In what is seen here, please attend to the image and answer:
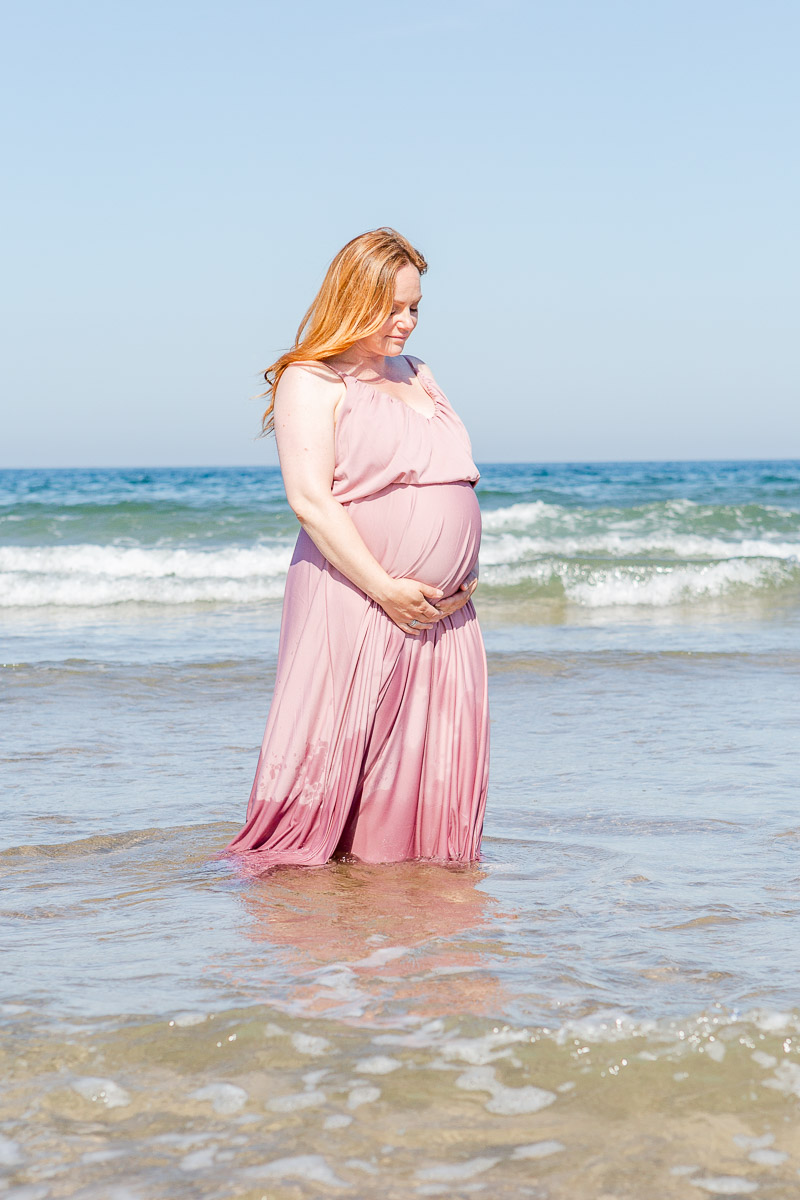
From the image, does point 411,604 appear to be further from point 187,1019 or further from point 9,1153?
point 9,1153

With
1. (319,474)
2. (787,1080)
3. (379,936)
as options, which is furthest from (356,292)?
(787,1080)

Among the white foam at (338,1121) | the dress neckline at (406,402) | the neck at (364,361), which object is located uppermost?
the neck at (364,361)

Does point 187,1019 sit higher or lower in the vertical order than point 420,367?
lower

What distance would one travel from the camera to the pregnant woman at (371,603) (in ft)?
10.2

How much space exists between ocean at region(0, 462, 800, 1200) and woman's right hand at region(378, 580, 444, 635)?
2.29 feet

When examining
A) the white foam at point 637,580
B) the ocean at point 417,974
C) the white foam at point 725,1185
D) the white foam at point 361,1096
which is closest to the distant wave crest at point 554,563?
the white foam at point 637,580

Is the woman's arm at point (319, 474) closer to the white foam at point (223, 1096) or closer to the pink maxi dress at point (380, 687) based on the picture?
the pink maxi dress at point (380, 687)

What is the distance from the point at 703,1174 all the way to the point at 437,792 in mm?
1589

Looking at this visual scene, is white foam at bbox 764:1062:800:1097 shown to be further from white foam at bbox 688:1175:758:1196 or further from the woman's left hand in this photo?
the woman's left hand

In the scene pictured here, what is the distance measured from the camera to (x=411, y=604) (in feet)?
10.4

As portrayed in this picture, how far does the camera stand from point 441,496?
3.23m

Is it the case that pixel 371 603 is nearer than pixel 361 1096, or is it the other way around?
pixel 361 1096

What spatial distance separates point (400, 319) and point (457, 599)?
78 cm

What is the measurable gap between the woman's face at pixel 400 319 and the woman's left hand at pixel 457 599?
26.1 inches
